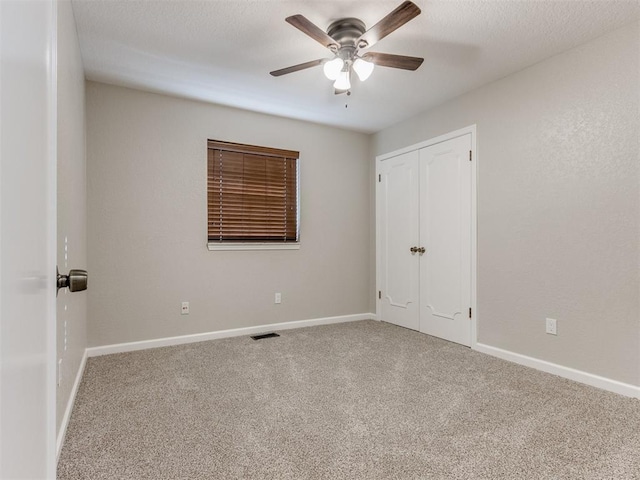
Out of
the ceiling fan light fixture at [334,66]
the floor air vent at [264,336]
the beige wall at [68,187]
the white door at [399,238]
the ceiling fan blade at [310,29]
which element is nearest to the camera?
the beige wall at [68,187]

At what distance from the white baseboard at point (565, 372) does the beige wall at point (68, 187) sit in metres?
3.17

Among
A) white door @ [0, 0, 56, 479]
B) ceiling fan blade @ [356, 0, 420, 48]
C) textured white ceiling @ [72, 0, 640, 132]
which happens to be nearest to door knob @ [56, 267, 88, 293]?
white door @ [0, 0, 56, 479]

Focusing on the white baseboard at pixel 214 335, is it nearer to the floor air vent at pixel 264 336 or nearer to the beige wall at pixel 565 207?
the floor air vent at pixel 264 336

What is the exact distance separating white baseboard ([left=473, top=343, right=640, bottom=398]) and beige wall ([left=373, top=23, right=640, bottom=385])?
0.16ft

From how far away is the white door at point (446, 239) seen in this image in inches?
138

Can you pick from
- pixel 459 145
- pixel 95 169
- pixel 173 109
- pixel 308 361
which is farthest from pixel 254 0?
pixel 308 361

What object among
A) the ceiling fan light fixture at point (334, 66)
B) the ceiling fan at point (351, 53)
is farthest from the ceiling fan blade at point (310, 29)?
the ceiling fan light fixture at point (334, 66)

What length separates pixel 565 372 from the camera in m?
2.71

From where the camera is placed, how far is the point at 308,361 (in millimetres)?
3039

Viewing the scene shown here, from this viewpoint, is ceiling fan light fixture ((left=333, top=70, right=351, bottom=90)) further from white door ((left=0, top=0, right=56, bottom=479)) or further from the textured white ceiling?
white door ((left=0, top=0, right=56, bottom=479))

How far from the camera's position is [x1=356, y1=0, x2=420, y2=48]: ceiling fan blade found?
1.85 metres

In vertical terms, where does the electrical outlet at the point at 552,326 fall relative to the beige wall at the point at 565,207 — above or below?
below

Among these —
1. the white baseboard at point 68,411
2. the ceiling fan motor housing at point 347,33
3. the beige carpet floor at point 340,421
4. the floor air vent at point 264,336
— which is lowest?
the floor air vent at point 264,336

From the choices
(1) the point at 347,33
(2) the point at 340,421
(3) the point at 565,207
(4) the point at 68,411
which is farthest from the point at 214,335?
(3) the point at 565,207
